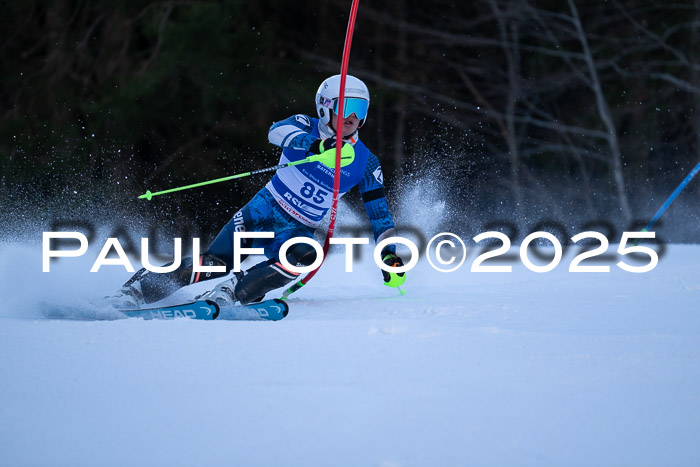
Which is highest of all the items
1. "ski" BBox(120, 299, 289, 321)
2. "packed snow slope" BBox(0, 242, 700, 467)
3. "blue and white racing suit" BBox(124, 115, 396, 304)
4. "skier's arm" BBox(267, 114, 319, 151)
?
"skier's arm" BBox(267, 114, 319, 151)

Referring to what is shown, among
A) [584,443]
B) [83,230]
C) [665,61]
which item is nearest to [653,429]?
[584,443]

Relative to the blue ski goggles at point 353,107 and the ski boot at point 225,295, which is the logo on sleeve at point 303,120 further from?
the ski boot at point 225,295

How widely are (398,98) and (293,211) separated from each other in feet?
34.6

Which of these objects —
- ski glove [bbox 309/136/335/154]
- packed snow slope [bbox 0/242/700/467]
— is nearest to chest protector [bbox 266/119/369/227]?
ski glove [bbox 309/136/335/154]

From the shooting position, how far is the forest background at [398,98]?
1298 centimetres

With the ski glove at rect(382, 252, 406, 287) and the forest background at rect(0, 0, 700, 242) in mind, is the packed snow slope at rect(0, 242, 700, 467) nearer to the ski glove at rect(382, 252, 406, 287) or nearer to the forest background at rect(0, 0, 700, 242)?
the ski glove at rect(382, 252, 406, 287)

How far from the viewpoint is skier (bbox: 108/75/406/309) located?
425 centimetres

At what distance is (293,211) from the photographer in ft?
14.7

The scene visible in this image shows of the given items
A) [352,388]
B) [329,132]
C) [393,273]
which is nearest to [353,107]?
[329,132]

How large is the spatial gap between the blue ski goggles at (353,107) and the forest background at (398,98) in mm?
7829

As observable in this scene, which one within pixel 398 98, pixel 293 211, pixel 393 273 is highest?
pixel 398 98

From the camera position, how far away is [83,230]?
7.10 m

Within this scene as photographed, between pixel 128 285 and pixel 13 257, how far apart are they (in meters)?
0.92

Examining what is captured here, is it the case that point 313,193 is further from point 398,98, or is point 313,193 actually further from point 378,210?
point 398,98
